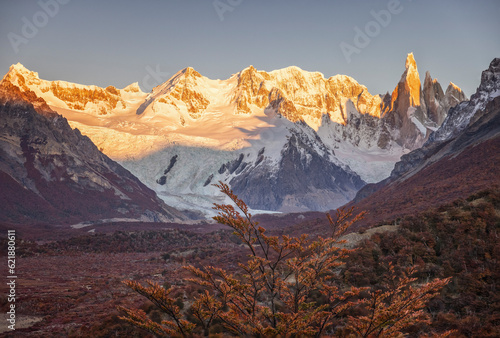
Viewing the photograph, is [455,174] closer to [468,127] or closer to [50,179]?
[468,127]

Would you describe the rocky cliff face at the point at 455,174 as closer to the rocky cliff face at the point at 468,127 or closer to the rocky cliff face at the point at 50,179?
the rocky cliff face at the point at 468,127

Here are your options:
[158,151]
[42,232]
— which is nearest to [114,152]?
[158,151]

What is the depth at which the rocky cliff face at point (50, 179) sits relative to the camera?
8919 cm

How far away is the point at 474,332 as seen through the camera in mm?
12766

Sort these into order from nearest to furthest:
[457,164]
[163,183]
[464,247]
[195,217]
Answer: [464,247] → [457,164] → [195,217] → [163,183]

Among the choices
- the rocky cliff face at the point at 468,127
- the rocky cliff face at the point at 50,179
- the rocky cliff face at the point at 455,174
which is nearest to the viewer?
the rocky cliff face at the point at 455,174

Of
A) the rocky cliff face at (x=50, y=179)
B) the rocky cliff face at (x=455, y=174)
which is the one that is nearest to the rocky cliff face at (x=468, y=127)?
the rocky cliff face at (x=455, y=174)

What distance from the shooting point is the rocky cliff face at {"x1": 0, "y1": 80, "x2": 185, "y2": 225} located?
89188 millimetres

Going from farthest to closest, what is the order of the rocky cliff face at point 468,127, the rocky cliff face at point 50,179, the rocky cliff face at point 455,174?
the rocky cliff face at point 50,179 < the rocky cliff face at point 468,127 < the rocky cliff face at point 455,174

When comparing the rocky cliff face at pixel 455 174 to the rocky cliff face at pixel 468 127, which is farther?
the rocky cliff face at pixel 468 127

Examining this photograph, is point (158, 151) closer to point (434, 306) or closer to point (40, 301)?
point (40, 301)

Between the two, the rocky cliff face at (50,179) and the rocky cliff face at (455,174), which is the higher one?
the rocky cliff face at (50,179)

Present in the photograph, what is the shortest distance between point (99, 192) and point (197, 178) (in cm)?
7297

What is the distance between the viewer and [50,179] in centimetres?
10150
